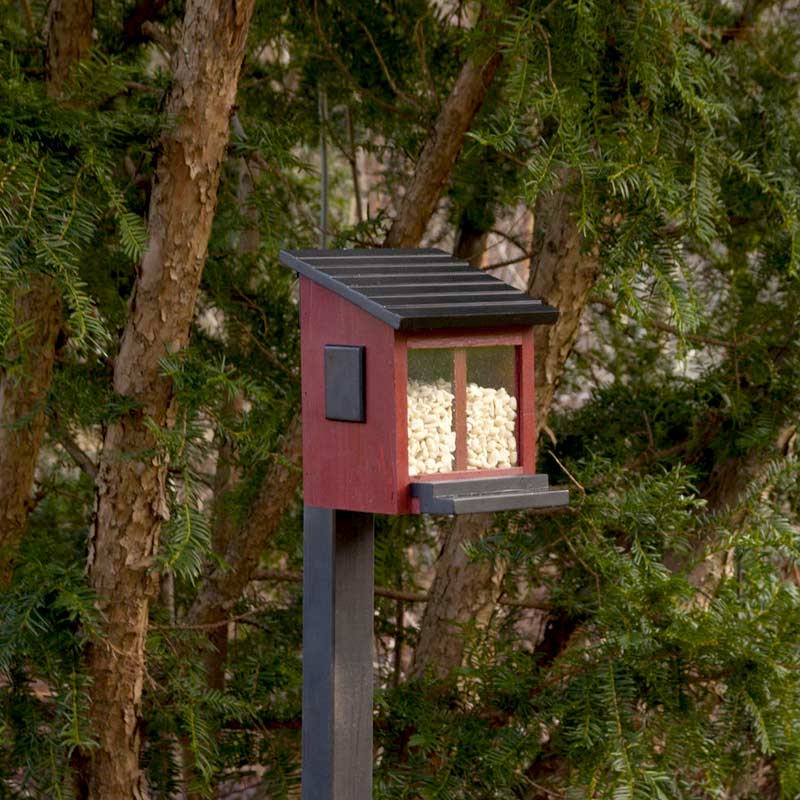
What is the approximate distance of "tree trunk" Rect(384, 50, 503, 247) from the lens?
2.55 metres

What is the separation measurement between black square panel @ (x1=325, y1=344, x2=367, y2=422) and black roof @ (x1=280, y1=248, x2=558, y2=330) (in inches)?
2.8

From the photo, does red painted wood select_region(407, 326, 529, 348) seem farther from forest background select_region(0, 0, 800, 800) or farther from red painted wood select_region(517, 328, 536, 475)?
forest background select_region(0, 0, 800, 800)

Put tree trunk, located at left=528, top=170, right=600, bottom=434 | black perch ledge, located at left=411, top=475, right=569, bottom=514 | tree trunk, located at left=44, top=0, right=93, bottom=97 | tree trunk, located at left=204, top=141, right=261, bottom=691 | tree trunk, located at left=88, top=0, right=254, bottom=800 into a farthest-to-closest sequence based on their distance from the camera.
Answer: tree trunk, located at left=204, top=141, right=261, bottom=691 → tree trunk, located at left=528, top=170, right=600, bottom=434 → tree trunk, located at left=44, top=0, right=93, bottom=97 → tree trunk, located at left=88, top=0, right=254, bottom=800 → black perch ledge, located at left=411, top=475, right=569, bottom=514

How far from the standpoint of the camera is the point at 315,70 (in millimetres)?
2900

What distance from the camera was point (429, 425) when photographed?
61.5 inches

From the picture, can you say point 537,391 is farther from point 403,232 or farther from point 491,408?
point 491,408

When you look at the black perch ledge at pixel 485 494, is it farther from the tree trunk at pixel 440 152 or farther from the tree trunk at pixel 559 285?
the tree trunk at pixel 440 152

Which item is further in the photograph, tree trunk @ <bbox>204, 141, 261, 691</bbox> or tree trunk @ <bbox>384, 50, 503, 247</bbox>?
tree trunk @ <bbox>204, 141, 261, 691</bbox>

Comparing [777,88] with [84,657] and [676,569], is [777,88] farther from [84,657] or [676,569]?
[84,657]

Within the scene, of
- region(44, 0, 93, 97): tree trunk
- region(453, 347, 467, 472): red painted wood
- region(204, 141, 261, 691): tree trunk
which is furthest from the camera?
region(204, 141, 261, 691): tree trunk

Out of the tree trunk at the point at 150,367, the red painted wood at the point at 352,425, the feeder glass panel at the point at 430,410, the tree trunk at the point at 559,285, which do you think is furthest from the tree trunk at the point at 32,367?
the tree trunk at the point at 559,285

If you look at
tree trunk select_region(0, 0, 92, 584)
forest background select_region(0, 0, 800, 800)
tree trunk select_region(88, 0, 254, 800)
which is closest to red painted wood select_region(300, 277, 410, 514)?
forest background select_region(0, 0, 800, 800)

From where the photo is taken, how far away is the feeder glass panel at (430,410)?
155cm

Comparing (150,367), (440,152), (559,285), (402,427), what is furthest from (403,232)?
(402,427)
